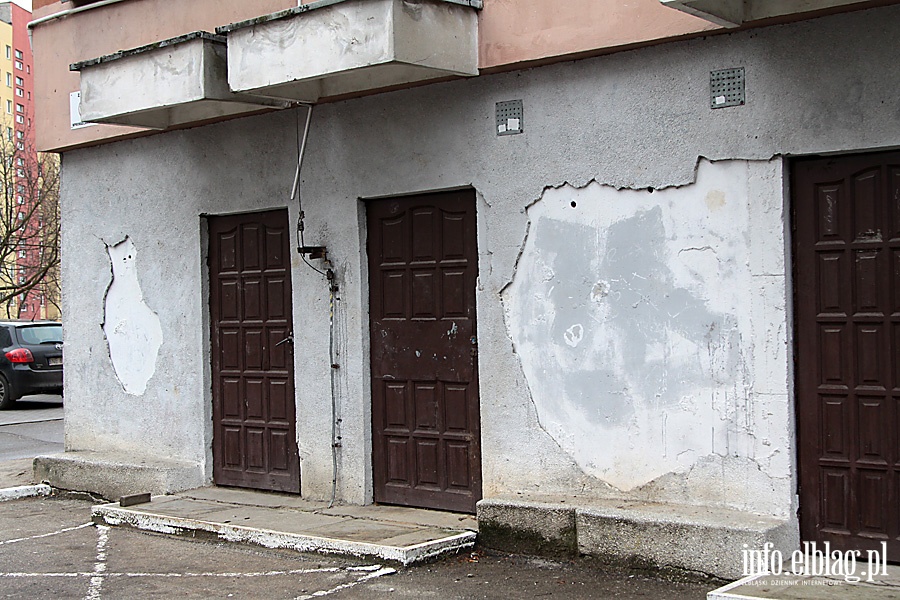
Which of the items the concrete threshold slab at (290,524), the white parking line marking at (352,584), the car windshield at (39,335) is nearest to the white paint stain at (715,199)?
the concrete threshold slab at (290,524)

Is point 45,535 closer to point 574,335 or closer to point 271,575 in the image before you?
point 271,575

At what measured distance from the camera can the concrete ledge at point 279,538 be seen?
275 inches

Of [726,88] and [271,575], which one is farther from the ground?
[726,88]

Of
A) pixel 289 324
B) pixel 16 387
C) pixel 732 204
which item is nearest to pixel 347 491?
pixel 289 324

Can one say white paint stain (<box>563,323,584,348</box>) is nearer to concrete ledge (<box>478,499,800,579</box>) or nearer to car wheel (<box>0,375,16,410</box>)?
concrete ledge (<box>478,499,800,579</box>)

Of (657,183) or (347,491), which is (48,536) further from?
(657,183)

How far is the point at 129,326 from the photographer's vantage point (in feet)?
34.1

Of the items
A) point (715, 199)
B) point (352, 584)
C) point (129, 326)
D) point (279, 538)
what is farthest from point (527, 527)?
point (129, 326)

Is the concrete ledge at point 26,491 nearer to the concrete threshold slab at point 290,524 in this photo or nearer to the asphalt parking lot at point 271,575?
the concrete threshold slab at point 290,524

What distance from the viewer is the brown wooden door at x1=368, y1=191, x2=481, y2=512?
26.2 ft

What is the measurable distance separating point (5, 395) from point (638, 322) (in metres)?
14.8

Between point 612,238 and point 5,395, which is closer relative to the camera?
point 612,238

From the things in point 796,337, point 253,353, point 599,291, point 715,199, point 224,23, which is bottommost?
point 253,353

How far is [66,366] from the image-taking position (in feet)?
36.6
